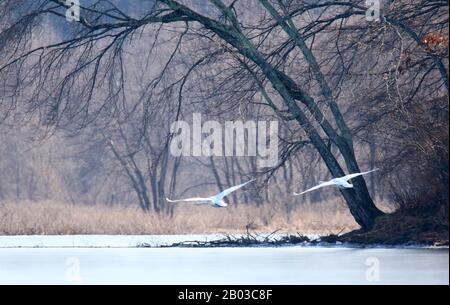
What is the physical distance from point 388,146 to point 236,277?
7.81m

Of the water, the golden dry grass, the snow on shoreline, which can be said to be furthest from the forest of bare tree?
the water

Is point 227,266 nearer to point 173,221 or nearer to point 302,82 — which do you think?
point 302,82

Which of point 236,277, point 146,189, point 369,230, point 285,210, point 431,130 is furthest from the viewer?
point 146,189

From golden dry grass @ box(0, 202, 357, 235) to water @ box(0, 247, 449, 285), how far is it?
6558mm

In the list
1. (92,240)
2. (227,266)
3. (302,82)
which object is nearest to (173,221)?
(92,240)

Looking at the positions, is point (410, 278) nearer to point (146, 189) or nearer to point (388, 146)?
point (388, 146)

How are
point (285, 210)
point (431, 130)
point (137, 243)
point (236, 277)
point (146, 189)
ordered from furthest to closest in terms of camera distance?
point (146, 189) → point (285, 210) → point (137, 243) → point (431, 130) → point (236, 277)

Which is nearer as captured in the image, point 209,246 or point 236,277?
point 236,277

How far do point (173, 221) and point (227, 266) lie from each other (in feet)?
45.4

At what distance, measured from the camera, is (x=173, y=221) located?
34281mm

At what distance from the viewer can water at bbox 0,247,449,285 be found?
1822 cm

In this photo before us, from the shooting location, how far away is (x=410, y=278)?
17.6 meters
